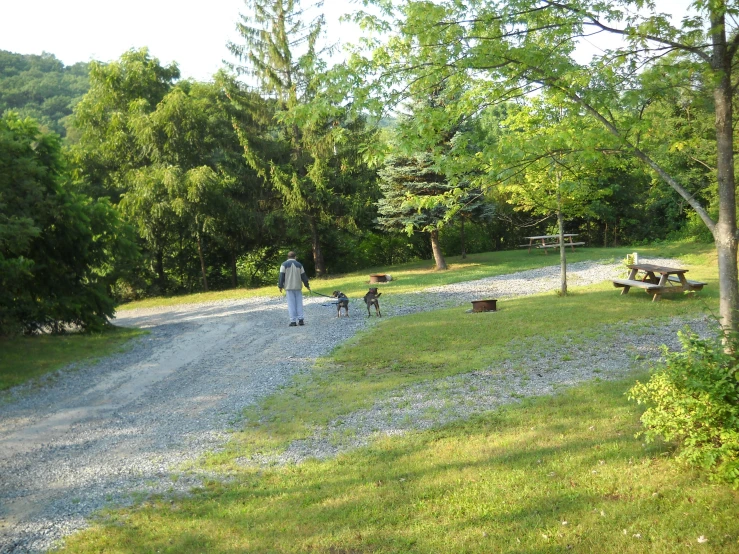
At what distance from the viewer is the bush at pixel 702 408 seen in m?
4.49

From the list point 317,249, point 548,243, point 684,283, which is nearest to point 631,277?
point 684,283

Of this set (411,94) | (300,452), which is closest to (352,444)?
(300,452)

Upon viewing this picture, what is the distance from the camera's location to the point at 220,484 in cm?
571

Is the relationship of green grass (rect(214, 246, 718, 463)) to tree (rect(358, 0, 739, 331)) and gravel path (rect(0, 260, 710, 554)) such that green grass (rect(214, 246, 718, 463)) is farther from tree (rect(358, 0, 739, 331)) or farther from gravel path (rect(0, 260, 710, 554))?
tree (rect(358, 0, 739, 331))

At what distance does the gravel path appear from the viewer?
224 inches

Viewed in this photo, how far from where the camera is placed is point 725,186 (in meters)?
5.60

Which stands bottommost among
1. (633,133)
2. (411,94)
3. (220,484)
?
(220,484)

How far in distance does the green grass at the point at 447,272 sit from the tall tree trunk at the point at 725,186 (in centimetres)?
1574

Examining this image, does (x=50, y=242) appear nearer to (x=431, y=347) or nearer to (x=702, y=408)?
(x=431, y=347)

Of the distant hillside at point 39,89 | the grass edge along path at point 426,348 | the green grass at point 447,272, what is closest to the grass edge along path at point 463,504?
the grass edge along path at point 426,348

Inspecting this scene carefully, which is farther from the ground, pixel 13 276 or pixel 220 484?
pixel 13 276

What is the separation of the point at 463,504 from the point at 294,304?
1086cm

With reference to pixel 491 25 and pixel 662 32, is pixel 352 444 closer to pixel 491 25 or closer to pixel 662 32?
pixel 491 25

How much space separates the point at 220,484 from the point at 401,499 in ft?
5.88
